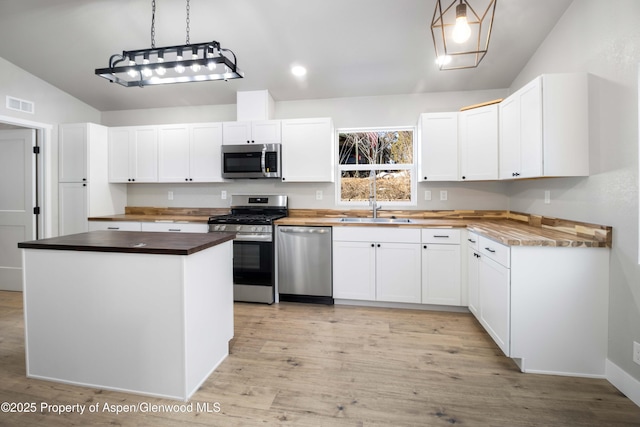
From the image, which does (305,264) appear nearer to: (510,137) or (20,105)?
(510,137)

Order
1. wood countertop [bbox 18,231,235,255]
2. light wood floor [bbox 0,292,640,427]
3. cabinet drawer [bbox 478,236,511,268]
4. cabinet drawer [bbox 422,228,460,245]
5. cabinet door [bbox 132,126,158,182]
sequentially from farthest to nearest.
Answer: cabinet door [bbox 132,126,158,182], cabinet drawer [bbox 422,228,460,245], cabinet drawer [bbox 478,236,511,268], wood countertop [bbox 18,231,235,255], light wood floor [bbox 0,292,640,427]

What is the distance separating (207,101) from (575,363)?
4675mm

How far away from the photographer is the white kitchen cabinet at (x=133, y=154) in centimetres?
415

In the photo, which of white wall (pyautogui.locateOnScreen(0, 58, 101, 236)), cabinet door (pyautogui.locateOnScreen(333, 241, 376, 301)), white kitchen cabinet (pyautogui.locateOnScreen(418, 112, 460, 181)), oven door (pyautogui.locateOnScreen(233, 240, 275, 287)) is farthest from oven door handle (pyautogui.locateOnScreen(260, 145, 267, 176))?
white wall (pyautogui.locateOnScreen(0, 58, 101, 236))

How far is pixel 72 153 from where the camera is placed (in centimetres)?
401

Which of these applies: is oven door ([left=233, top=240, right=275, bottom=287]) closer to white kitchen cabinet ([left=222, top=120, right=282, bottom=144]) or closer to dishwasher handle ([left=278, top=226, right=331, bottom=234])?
dishwasher handle ([left=278, top=226, right=331, bottom=234])

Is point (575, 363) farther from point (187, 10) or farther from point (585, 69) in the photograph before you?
point (187, 10)

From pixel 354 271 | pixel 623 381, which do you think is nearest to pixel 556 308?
pixel 623 381

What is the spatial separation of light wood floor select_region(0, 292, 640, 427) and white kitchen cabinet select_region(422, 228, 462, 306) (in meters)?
0.48

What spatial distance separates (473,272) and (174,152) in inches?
150

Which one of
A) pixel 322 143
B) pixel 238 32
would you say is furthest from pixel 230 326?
pixel 238 32

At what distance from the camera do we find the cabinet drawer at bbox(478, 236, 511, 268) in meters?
2.17

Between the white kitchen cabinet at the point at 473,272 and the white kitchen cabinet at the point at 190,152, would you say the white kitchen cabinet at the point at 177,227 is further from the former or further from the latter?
the white kitchen cabinet at the point at 473,272

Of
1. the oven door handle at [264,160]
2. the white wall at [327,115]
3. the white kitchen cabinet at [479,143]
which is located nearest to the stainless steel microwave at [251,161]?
the oven door handle at [264,160]
